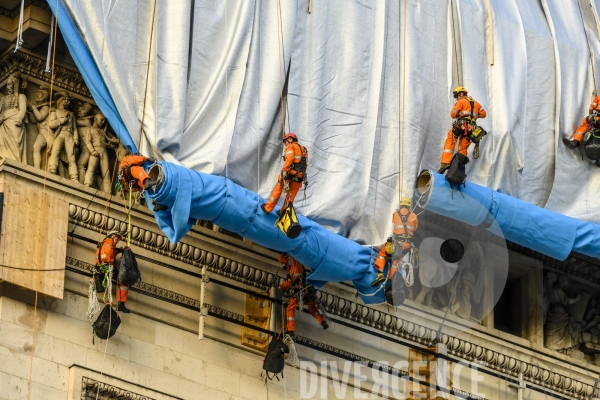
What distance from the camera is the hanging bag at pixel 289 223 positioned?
28.2 m

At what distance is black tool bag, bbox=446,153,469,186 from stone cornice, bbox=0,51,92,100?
510cm

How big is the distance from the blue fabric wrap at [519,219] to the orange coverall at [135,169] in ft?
14.7

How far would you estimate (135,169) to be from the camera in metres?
27.8

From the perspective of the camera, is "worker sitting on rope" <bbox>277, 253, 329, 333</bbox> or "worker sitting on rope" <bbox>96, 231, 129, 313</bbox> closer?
"worker sitting on rope" <bbox>96, 231, 129, 313</bbox>

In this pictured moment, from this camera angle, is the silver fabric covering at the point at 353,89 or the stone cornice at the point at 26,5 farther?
the stone cornice at the point at 26,5

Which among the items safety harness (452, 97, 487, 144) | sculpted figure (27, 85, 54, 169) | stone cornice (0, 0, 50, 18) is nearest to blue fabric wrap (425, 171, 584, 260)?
safety harness (452, 97, 487, 144)

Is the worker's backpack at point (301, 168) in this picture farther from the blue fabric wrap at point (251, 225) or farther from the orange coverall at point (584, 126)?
the orange coverall at point (584, 126)

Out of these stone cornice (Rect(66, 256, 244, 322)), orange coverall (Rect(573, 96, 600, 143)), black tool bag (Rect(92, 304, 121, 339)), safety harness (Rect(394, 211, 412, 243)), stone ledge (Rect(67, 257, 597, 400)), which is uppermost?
orange coverall (Rect(573, 96, 600, 143))

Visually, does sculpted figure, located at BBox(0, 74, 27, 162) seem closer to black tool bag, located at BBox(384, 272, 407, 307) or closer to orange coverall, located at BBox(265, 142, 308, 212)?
orange coverall, located at BBox(265, 142, 308, 212)

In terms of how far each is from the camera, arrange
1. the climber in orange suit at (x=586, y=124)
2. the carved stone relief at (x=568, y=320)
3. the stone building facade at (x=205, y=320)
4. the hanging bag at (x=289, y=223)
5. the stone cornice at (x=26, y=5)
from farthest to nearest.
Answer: the carved stone relief at (x=568, y=320) → the climber in orange suit at (x=586, y=124) → the stone cornice at (x=26, y=5) → the hanging bag at (x=289, y=223) → the stone building facade at (x=205, y=320)

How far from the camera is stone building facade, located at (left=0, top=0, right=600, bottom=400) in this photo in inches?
1086

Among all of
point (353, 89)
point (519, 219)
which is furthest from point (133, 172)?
point (519, 219)

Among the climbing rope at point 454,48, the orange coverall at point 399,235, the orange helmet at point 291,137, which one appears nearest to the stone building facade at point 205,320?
the orange coverall at point 399,235

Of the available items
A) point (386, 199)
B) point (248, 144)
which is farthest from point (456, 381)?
point (248, 144)
